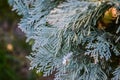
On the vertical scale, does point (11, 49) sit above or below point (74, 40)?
above

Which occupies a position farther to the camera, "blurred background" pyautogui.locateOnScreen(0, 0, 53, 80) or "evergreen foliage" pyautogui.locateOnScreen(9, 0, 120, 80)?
"blurred background" pyautogui.locateOnScreen(0, 0, 53, 80)

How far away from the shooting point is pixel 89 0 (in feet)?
4.33

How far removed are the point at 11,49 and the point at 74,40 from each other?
7.33 ft

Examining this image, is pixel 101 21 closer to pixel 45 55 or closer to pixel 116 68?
pixel 116 68

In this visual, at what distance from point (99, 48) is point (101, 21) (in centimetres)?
17

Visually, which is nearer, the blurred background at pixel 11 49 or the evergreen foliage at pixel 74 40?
the evergreen foliage at pixel 74 40

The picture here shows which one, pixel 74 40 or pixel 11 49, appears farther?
pixel 11 49

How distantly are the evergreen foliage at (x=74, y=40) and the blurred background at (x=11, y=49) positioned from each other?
5.23 feet

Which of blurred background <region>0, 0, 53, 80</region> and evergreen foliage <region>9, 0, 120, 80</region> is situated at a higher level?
blurred background <region>0, 0, 53, 80</region>

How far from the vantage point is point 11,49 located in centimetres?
354

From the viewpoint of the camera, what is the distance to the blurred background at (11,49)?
124 inches

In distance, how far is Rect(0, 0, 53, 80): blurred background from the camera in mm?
3161

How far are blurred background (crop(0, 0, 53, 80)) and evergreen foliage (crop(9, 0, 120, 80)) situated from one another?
1.59m

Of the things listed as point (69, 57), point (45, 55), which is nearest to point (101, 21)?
point (69, 57)
